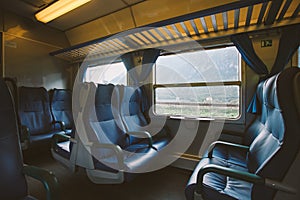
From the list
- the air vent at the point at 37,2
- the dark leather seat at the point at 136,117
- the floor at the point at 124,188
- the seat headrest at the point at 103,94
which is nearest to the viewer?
the floor at the point at 124,188

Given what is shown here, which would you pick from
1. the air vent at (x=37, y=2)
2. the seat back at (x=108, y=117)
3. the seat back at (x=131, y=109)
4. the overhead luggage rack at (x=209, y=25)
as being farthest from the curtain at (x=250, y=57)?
the air vent at (x=37, y=2)

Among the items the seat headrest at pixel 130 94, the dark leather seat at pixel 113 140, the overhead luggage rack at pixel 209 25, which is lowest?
the dark leather seat at pixel 113 140

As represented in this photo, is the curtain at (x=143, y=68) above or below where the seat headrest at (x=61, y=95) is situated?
above

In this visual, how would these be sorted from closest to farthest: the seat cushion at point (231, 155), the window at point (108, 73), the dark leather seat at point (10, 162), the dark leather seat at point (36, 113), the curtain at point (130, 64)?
the dark leather seat at point (10, 162) → the seat cushion at point (231, 155) → the dark leather seat at point (36, 113) → the curtain at point (130, 64) → the window at point (108, 73)

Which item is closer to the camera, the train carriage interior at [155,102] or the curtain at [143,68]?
the train carriage interior at [155,102]

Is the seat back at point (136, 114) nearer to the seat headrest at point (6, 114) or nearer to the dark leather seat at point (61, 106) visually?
the seat headrest at point (6, 114)

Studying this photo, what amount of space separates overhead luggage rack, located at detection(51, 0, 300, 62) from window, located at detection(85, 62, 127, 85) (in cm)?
44

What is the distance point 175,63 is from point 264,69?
143 cm

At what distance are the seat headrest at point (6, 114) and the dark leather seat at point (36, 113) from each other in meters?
1.93

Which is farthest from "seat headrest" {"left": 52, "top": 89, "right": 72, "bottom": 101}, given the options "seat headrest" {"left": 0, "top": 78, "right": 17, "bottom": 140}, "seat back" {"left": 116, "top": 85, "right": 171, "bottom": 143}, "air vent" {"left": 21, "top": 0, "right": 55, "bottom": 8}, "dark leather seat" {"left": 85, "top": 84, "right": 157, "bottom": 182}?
→ "seat headrest" {"left": 0, "top": 78, "right": 17, "bottom": 140}

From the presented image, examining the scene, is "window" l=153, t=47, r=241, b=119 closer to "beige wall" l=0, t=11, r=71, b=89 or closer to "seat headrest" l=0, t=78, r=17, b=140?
"seat headrest" l=0, t=78, r=17, b=140

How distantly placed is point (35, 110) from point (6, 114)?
249cm

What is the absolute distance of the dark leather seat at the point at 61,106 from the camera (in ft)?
11.6

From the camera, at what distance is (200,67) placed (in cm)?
279
